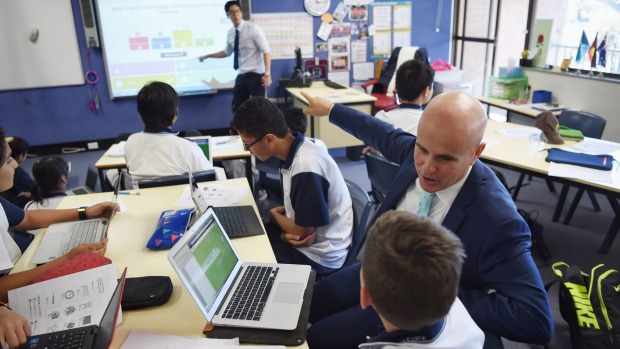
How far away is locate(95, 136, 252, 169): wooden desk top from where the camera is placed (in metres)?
3.13

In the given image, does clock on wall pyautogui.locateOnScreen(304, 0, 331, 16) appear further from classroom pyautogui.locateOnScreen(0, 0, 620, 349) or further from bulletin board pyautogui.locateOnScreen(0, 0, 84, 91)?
bulletin board pyautogui.locateOnScreen(0, 0, 84, 91)

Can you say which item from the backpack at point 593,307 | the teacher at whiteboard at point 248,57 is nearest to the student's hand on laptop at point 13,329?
the backpack at point 593,307

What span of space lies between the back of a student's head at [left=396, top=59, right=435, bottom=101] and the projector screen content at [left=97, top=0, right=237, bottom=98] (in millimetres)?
3335

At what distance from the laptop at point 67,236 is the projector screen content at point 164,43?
13.0ft

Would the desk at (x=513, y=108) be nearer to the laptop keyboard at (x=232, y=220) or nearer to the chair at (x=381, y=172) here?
the chair at (x=381, y=172)

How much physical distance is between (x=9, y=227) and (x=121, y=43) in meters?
4.00

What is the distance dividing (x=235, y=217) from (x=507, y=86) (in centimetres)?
367

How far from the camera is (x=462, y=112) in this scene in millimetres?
1356

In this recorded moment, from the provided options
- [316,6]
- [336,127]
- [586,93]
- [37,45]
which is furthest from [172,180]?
[316,6]

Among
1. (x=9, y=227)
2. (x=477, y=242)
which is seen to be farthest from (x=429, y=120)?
(x=9, y=227)

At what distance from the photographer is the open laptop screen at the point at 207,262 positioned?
1237mm

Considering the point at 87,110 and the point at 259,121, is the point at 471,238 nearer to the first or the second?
the point at 259,121

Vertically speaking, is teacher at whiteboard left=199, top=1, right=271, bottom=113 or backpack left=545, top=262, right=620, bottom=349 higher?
teacher at whiteboard left=199, top=1, right=271, bottom=113

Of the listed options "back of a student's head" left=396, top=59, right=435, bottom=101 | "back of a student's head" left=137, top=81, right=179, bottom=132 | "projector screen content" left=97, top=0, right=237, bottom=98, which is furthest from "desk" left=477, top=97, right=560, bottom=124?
"projector screen content" left=97, top=0, right=237, bottom=98
